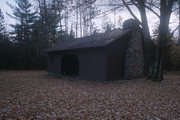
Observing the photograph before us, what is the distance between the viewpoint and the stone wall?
13.3 metres

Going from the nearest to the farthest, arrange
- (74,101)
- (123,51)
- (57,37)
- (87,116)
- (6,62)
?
1. (87,116)
2. (74,101)
3. (123,51)
4. (6,62)
5. (57,37)

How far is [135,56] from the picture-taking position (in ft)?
45.1

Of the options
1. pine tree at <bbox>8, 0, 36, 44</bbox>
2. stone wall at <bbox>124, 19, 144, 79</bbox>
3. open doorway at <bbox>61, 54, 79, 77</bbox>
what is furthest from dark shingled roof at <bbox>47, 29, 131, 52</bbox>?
Answer: pine tree at <bbox>8, 0, 36, 44</bbox>

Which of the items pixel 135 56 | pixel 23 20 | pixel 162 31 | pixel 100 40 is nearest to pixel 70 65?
pixel 100 40

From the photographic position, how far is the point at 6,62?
24.9m

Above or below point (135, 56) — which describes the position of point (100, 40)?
above

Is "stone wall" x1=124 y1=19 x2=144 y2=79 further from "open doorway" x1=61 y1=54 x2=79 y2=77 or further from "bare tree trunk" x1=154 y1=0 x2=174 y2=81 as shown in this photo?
"open doorway" x1=61 y1=54 x2=79 y2=77

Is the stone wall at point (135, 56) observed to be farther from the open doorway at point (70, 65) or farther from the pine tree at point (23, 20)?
the pine tree at point (23, 20)

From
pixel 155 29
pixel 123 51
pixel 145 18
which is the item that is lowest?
pixel 123 51

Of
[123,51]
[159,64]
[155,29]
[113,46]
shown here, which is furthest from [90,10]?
[155,29]

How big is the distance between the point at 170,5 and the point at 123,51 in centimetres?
482

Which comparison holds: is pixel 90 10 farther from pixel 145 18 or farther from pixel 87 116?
pixel 87 116

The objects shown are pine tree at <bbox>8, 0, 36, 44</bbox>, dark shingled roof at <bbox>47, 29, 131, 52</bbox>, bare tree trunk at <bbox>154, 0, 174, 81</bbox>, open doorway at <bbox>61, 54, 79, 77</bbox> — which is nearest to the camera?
bare tree trunk at <bbox>154, 0, 174, 81</bbox>

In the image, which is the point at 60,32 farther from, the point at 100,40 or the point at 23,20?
the point at 100,40
